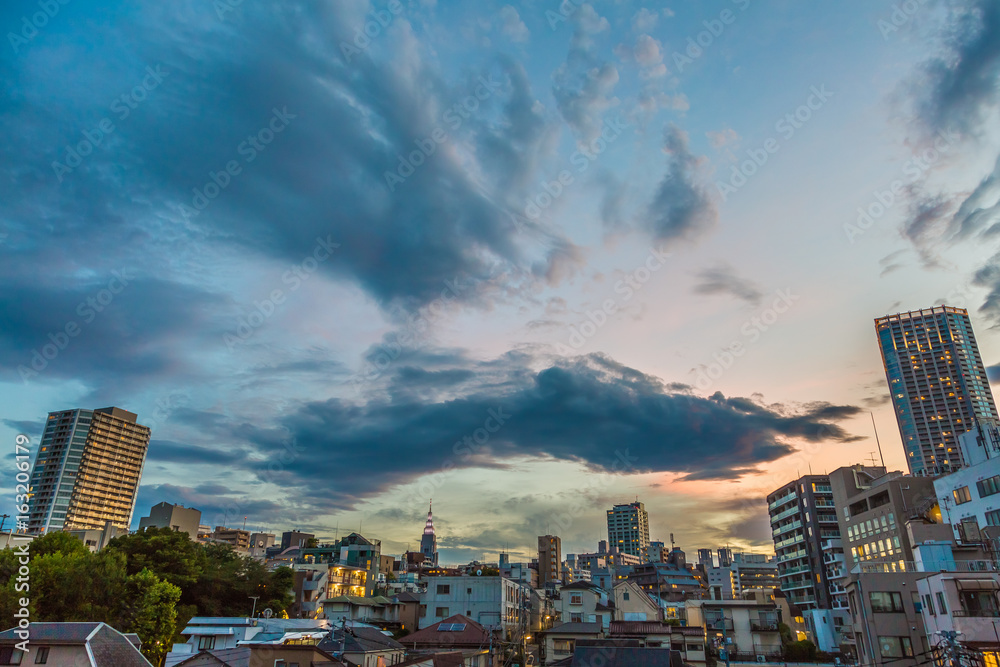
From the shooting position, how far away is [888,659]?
42469mm

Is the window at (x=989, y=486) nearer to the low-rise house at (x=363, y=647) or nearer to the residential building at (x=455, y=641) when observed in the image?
the residential building at (x=455, y=641)

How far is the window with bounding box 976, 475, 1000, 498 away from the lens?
170ft

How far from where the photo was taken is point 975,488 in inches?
2181

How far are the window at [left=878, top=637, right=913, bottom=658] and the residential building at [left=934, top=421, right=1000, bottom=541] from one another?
1712 cm

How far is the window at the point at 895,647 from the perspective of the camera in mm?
41719

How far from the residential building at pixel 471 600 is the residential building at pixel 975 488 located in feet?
171

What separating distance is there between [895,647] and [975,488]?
2360 centimetres

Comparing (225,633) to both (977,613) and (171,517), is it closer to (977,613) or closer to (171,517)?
(977,613)

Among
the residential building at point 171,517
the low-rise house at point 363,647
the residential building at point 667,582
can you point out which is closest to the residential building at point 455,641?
the low-rise house at point 363,647

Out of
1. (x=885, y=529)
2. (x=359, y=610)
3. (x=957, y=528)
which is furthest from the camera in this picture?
(x=885, y=529)

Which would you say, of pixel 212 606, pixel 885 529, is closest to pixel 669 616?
pixel 885 529

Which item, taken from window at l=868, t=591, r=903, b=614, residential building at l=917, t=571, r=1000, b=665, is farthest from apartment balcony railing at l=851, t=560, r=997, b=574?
residential building at l=917, t=571, r=1000, b=665

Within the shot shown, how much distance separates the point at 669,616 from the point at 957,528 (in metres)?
40.4

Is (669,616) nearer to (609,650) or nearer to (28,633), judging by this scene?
(609,650)
